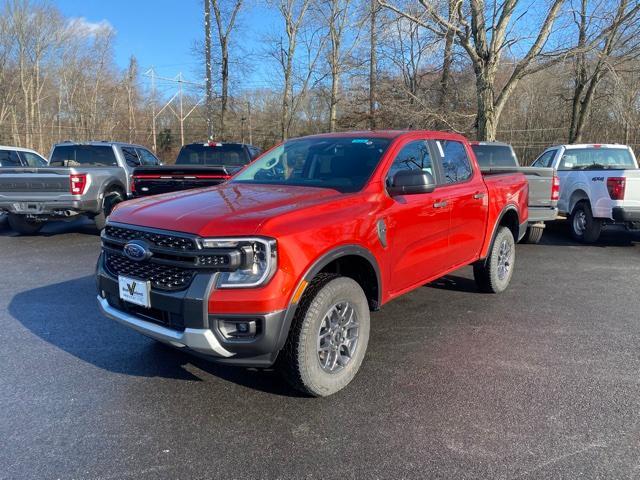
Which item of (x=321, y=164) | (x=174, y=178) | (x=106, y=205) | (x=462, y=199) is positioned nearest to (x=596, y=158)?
(x=462, y=199)

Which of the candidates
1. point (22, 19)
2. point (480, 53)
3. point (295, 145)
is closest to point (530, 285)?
point (295, 145)

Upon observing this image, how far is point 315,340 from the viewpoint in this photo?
10.0 ft

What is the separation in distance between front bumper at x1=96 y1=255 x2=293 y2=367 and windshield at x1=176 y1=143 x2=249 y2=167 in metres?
8.23

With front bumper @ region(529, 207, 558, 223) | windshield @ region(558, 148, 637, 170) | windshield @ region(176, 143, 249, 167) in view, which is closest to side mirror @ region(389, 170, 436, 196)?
front bumper @ region(529, 207, 558, 223)

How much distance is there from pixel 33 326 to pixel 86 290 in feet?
4.24

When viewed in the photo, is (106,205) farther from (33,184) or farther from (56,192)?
(33,184)

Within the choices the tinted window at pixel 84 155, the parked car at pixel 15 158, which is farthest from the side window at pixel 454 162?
the parked car at pixel 15 158

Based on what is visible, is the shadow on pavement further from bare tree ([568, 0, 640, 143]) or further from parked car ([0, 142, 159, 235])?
bare tree ([568, 0, 640, 143])

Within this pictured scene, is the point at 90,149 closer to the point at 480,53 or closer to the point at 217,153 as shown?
the point at 217,153

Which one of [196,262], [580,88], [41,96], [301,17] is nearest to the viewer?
[196,262]

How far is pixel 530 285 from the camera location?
20.2ft

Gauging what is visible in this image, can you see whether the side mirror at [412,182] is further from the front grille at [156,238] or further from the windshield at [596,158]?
the windshield at [596,158]

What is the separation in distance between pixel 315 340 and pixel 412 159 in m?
2.06

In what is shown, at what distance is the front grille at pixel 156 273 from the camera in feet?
9.43
